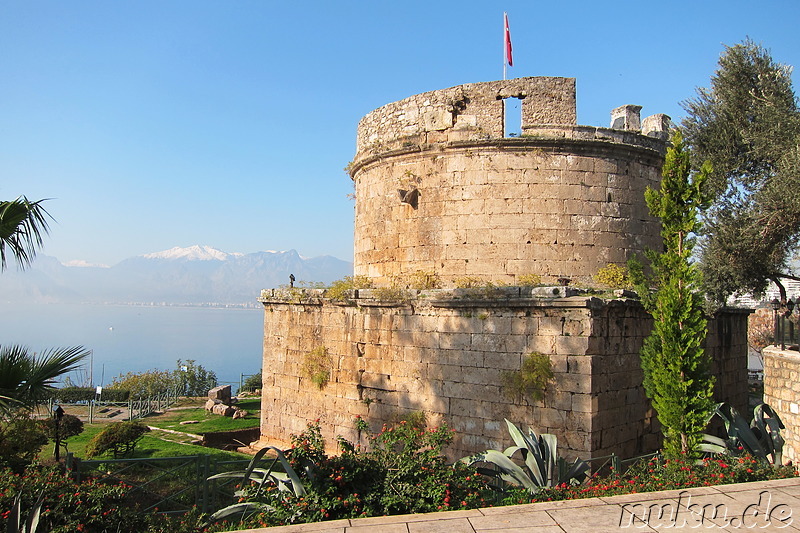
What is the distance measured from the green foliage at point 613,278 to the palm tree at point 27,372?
916 centimetres

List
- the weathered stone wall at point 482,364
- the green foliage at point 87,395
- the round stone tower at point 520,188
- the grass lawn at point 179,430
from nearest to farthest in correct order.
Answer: the weathered stone wall at point 482,364 → the round stone tower at point 520,188 → the grass lawn at point 179,430 → the green foliage at point 87,395

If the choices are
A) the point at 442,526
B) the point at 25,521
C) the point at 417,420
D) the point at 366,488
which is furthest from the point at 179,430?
the point at 442,526

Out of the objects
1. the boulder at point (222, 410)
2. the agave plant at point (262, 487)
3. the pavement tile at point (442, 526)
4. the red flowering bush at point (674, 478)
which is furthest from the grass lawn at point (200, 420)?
the pavement tile at point (442, 526)

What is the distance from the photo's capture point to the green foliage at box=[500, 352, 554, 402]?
958 cm

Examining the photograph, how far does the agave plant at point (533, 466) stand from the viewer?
A: 8.16 metres

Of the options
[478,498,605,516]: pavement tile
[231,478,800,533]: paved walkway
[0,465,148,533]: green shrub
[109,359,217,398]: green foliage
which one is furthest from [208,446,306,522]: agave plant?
[109,359,217,398]: green foliage

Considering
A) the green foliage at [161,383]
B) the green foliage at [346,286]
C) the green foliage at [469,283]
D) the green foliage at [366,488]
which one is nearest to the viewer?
the green foliage at [366,488]

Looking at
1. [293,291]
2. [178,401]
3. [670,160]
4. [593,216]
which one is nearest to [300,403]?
[293,291]

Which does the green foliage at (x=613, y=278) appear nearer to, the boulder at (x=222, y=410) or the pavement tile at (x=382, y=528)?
the pavement tile at (x=382, y=528)

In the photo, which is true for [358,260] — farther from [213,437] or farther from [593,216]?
[213,437]

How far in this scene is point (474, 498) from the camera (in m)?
6.56

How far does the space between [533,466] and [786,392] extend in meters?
7.33

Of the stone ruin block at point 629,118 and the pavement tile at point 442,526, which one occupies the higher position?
the stone ruin block at point 629,118

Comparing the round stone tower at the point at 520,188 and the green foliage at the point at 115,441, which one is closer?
the round stone tower at the point at 520,188
